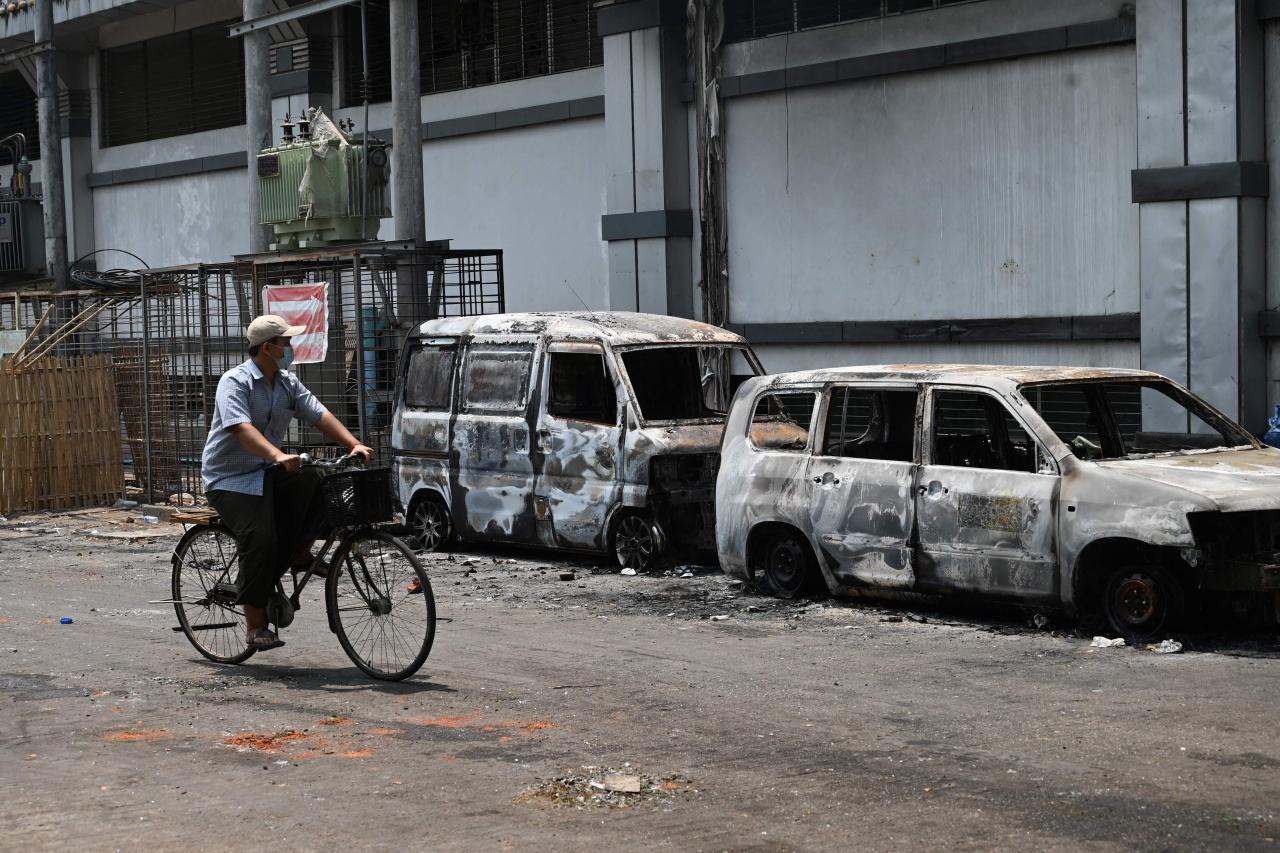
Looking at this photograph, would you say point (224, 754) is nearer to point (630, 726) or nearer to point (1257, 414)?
point (630, 726)

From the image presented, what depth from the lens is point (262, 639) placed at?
28.4ft

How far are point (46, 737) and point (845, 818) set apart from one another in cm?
356

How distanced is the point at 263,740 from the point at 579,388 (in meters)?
6.24

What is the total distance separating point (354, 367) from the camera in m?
15.9

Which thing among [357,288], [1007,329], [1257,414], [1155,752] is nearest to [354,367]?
[357,288]

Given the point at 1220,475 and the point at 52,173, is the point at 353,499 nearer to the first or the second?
the point at 1220,475

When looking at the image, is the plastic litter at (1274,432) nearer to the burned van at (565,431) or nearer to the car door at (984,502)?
the car door at (984,502)

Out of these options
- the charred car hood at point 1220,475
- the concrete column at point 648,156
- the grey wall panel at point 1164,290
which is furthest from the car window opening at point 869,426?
the concrete column at point 648,156

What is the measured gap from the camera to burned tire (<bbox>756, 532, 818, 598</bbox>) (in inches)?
422

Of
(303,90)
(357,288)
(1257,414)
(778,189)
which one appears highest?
(303,90)

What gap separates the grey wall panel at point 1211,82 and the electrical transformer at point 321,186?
8.03 meters

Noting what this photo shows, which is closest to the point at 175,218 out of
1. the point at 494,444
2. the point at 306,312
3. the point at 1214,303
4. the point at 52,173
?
the point at 52,173

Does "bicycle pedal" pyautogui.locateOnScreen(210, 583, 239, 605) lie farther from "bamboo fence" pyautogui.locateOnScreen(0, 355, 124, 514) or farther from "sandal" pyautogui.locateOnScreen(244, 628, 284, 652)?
"bamboo fence" pyautogui.locateOnScreen(0, 355, 124, 514)

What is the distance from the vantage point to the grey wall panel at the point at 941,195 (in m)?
14.5
